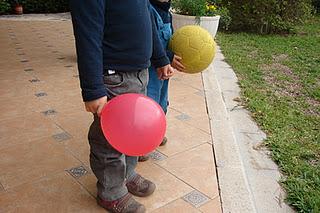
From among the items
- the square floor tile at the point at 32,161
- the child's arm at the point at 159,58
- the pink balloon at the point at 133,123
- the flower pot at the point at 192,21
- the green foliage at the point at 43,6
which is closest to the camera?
the pink balloon at the point at 133,123

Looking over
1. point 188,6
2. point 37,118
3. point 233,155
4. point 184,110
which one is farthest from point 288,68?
point 37,118

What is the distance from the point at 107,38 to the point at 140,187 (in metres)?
0.89

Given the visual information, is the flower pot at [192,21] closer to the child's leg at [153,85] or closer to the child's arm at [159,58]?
the child's leg at [153,85]

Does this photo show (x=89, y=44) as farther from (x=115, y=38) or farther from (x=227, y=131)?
→ (x=227, y=131)

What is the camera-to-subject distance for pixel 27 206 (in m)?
1.87

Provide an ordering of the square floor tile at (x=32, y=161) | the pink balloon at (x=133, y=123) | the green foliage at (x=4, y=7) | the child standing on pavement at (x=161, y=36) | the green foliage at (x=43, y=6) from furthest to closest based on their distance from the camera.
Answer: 1. the green foliage at (x=43, y=6)
2. the green foliage at (x=4, y=7)
3. the square floor tile at (x=32, y=161)
4. the child standing on pavement at (x=161, y=36)
5. the pink balloon at (x=133, y=123)

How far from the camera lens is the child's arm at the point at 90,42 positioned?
139cm

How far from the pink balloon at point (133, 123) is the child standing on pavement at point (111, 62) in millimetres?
121

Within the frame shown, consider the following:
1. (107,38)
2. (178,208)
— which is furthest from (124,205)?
(107,38)

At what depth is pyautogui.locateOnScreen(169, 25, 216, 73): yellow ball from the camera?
201 cm

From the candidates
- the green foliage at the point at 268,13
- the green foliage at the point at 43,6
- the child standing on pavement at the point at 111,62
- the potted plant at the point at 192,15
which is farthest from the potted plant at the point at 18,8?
the child standing on pavement at the point at 111,62

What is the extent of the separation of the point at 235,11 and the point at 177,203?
21.8ft

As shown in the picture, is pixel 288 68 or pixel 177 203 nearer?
pixel 177 203

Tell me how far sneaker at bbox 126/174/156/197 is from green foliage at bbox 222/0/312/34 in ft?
20.9
